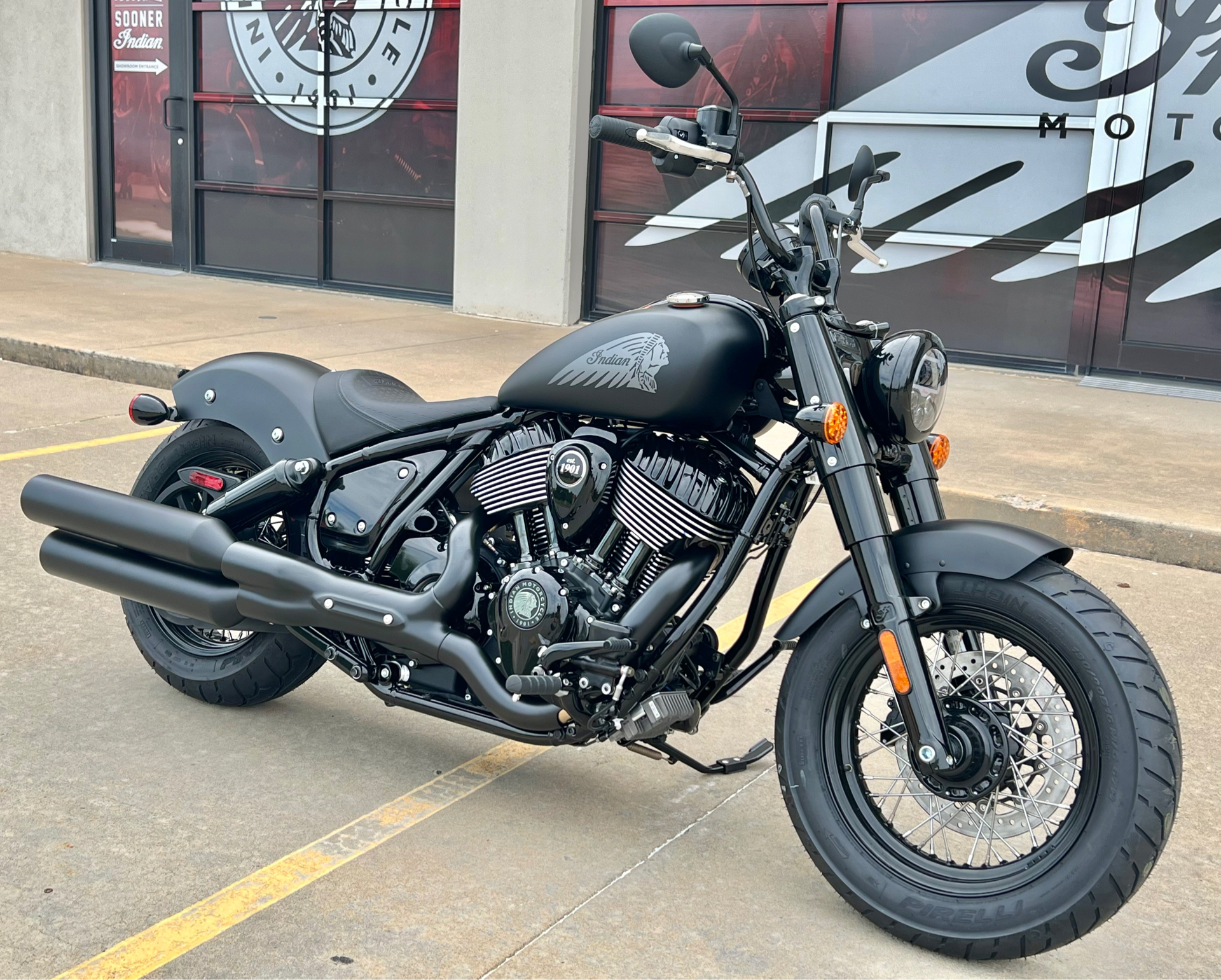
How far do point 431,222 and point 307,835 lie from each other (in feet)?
30.0

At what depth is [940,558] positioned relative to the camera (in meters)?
2.62

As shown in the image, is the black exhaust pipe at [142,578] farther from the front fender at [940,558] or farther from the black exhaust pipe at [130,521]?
the front fender at [940,558]

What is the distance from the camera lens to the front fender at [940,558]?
2.56 meters

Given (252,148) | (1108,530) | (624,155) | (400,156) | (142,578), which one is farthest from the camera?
(252,148)

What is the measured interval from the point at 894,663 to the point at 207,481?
1.98 m

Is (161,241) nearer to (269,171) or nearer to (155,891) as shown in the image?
(269,171)

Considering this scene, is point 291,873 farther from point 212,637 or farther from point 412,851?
point 212,637

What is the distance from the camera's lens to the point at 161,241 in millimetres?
13461

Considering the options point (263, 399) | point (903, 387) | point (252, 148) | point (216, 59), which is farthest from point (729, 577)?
point (216, 59)

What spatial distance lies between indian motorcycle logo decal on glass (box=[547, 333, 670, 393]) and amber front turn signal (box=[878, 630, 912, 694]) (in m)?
0.70

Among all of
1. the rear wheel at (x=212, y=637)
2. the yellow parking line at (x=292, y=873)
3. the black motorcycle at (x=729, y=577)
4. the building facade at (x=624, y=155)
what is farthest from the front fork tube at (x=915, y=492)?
the building facade at (x=624, y=155)

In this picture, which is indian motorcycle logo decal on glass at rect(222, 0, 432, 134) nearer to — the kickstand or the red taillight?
the red taillight

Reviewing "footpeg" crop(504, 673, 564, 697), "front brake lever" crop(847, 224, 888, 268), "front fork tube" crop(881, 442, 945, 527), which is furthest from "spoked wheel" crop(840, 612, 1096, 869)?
"front brake lever" crop(847, 224, 888, 268)

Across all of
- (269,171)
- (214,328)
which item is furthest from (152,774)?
(269,171)
